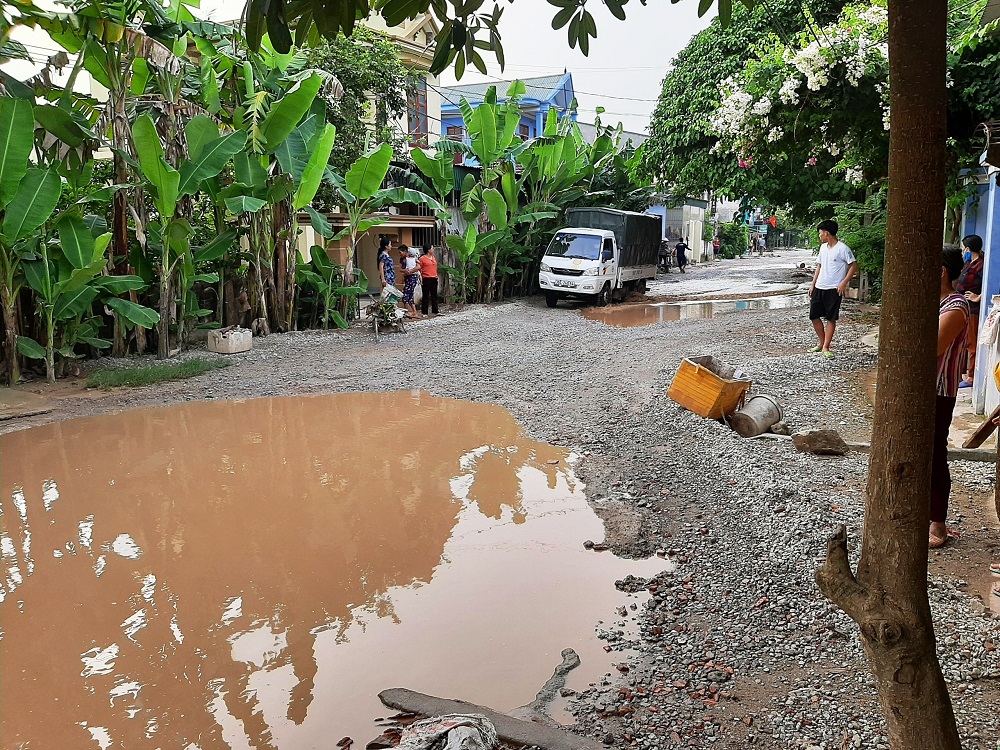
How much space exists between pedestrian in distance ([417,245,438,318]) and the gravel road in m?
4.67

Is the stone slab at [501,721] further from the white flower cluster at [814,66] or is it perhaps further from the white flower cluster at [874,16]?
the white flower cluster at [874,16]

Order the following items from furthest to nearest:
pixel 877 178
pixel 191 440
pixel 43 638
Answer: pixel 877 178
pixel 191 440
pixel 43 638

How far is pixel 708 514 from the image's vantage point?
5746 mm

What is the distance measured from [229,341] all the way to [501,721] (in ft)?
33.4

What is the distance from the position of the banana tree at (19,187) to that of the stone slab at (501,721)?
25.7ft

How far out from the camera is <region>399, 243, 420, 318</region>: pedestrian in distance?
17672 millimetres

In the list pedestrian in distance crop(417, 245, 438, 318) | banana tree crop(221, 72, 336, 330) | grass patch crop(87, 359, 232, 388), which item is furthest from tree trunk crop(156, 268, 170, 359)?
pedestrian in distance crop(417, 245, 438, 318)

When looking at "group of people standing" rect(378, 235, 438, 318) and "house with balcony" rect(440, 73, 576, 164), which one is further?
"house with balcony" rect(440, 73, 576, 164)

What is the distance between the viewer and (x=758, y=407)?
7461mm

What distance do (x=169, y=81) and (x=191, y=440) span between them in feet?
20.0

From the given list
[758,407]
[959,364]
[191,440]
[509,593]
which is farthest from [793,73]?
[191,440]

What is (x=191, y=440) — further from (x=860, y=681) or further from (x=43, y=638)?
(x=860, y=681)

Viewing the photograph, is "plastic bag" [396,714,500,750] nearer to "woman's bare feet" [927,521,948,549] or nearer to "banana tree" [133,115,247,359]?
"woman's bare feet" [927,521,948,549]

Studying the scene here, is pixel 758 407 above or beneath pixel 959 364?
beneath
